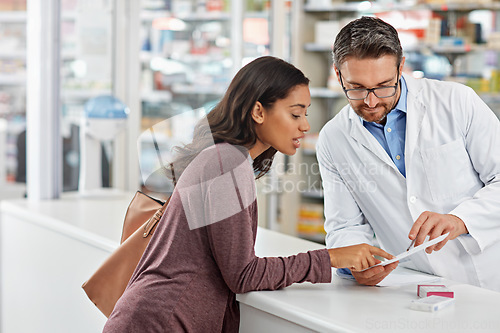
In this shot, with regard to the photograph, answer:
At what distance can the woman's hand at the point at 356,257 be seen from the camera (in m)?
1.56

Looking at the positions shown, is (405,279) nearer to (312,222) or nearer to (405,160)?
(405,160)

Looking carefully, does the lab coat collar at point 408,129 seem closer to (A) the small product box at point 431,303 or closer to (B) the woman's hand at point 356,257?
(B) the woman's hand at point 356,257

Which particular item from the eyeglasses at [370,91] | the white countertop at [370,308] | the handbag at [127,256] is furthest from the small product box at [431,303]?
the handbag at [127,256]

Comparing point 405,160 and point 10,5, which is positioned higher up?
point 10,5

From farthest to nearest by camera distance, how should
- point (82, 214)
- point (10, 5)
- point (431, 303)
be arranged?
point (10, 5)
point (82, 214)
point (431, 303)

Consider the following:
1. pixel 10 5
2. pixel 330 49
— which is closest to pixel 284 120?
pixel 330 49

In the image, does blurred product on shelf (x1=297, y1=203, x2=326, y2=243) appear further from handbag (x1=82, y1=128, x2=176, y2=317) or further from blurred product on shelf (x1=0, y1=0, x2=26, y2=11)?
handbag (x1=82, y1=128, x2=176, y2=317)

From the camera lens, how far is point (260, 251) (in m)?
2.05

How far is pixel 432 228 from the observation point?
1626 millimetres

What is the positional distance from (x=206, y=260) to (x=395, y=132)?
0.81 meters

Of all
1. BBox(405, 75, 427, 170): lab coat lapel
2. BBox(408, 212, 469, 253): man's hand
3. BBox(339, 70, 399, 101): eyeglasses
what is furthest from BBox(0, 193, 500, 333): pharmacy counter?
BBox(339, 70, 399, 101): eyeglasses

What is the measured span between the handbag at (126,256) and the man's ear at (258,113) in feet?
1.31

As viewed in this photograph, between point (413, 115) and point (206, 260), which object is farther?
point (413, 115)

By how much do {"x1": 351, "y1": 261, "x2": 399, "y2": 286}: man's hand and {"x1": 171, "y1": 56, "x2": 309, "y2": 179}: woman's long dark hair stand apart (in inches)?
18.1
